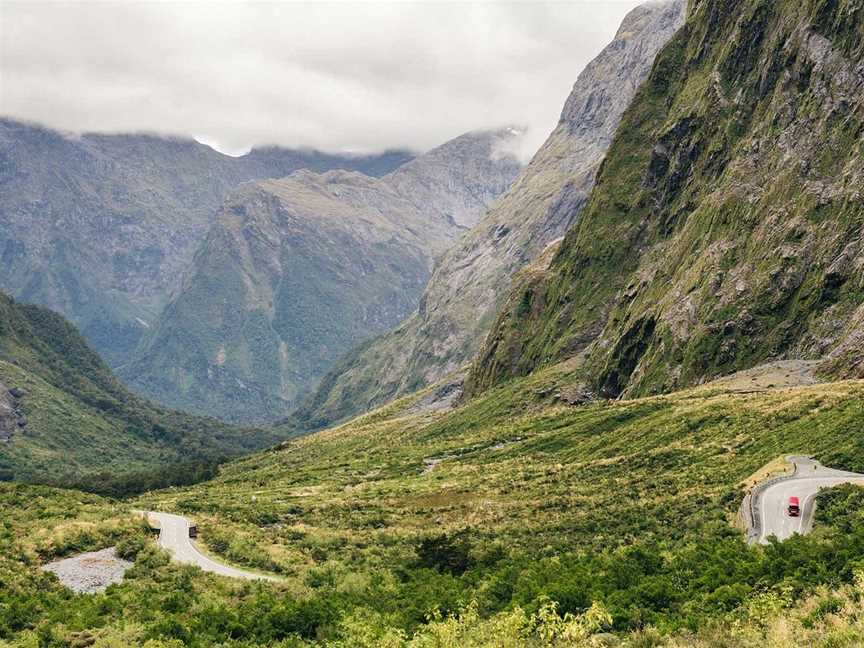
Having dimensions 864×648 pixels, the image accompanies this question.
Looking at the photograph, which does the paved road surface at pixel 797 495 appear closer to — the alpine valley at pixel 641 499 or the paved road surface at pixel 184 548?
the alpine valley at pixel 641 499

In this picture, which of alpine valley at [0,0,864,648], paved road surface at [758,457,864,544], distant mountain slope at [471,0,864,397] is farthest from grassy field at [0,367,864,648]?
distant mountain slope at [471,0,864,397]

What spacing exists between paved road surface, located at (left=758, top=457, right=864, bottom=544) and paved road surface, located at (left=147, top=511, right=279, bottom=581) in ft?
127

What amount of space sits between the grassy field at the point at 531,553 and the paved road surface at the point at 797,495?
192 centimetres

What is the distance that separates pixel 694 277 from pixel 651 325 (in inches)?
572

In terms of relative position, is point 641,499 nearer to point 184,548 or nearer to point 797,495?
point 797,495

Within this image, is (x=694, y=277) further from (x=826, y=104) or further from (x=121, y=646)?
(x=121, y=646)

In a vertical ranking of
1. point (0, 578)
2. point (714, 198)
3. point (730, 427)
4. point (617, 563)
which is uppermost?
point (714, 198)

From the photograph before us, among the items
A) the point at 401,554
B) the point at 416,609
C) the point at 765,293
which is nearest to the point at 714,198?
the point at 765,293

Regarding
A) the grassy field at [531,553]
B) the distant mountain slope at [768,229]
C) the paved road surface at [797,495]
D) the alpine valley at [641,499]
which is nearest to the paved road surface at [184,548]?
the alpine valley at [641,499]

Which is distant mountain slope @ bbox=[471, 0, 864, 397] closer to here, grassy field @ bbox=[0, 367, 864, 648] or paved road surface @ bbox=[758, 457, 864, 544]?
grassy field @ bbox=[0, 367, 864, 648]

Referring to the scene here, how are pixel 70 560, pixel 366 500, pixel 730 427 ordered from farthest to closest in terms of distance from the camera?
pixel 366 500
pixel 730 427
pixel 70 560

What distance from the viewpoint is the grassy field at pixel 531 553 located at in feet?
145

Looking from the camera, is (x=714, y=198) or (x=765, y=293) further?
(x=714, y=198)

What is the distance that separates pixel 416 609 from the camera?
176 ft
